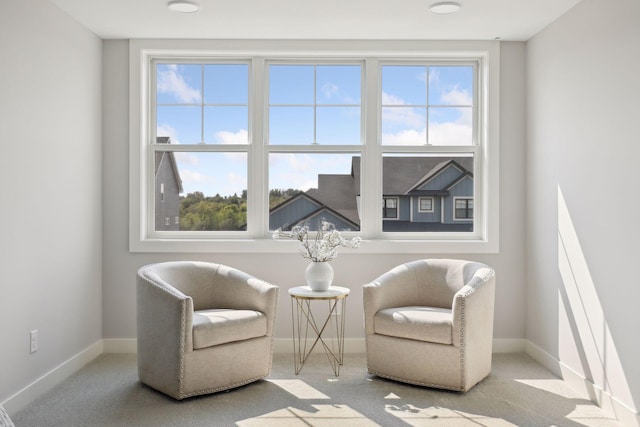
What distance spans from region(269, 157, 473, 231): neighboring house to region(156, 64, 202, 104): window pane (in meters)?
1.20

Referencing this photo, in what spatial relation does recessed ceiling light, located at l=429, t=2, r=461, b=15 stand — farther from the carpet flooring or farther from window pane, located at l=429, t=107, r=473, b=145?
the carpet flooring

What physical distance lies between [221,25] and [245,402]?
8.85ft

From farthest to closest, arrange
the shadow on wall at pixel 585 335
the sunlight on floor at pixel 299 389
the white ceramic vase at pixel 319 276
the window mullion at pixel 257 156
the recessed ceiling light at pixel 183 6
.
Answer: the window mullion at pixel 257 156
the white ceramic vase at pixel 319 276
the recessed ceiling light at pixel 183 6
the sunlight on floor at pixel 299 389
the shadow on wall at pixel 585 335

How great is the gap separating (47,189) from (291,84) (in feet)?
A: 6.97

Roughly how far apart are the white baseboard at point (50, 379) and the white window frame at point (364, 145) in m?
0.87

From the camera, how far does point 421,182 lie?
476cm

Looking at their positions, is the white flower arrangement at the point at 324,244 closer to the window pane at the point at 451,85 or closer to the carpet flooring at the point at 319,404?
the carpet flooring at the point at 319,404

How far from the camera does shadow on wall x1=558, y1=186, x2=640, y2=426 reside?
3168mm

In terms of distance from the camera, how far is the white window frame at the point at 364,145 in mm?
4543

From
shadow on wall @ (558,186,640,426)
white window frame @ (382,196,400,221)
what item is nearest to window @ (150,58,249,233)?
white window frame @ (382,196,400,221)

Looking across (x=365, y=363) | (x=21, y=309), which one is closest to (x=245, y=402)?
(x=365, y=363)

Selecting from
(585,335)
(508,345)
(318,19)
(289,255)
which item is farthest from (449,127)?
(585,335)

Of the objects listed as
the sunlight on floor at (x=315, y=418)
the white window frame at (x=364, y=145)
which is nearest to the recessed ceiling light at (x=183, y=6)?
the white window frame at (x=364, y=145)

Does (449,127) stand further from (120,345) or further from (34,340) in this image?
(34,340)
